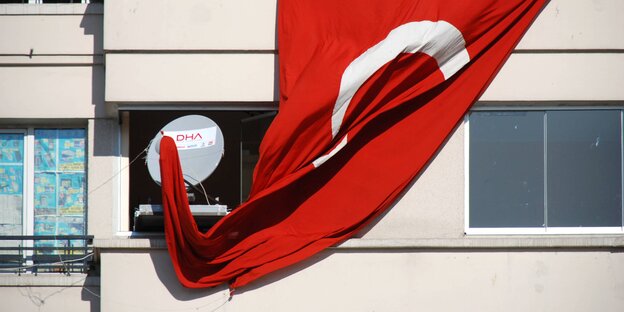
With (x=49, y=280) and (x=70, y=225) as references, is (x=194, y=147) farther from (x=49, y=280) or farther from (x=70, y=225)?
(x=49, y=280)

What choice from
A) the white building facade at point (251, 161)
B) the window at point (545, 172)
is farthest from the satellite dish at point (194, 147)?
the window at point (545, 172)

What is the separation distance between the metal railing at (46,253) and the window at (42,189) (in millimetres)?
130

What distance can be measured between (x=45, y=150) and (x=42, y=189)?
54 centimetres

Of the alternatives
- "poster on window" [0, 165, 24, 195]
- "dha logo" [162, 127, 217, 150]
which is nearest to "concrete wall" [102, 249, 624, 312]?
"dha logo" [162, 127, 217, 150]

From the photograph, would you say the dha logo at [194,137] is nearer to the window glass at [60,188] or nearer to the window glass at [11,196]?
the window glass at [60,188]

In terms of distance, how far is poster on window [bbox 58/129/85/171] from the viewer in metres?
13.3

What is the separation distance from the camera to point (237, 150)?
12945 millimetres

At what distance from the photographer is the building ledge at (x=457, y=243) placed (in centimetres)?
1220

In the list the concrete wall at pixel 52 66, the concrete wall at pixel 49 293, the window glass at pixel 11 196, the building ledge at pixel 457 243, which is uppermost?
the concrete wall at pixel 52 66

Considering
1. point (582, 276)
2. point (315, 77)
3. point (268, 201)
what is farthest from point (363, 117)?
point (582, 276)

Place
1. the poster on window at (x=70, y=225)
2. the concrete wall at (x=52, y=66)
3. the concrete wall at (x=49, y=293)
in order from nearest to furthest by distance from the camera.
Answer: the concrete wall at (x=49, y=293)
the concrete wall at (x=52, y=66)
the poster on window at (x=70, y=225)

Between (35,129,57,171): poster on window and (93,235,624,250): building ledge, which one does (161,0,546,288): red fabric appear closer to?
(93,235,624,250): building ledge

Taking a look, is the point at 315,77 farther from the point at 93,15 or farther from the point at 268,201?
the point at 93,15

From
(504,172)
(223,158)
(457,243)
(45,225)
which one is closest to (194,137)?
(223,158)
